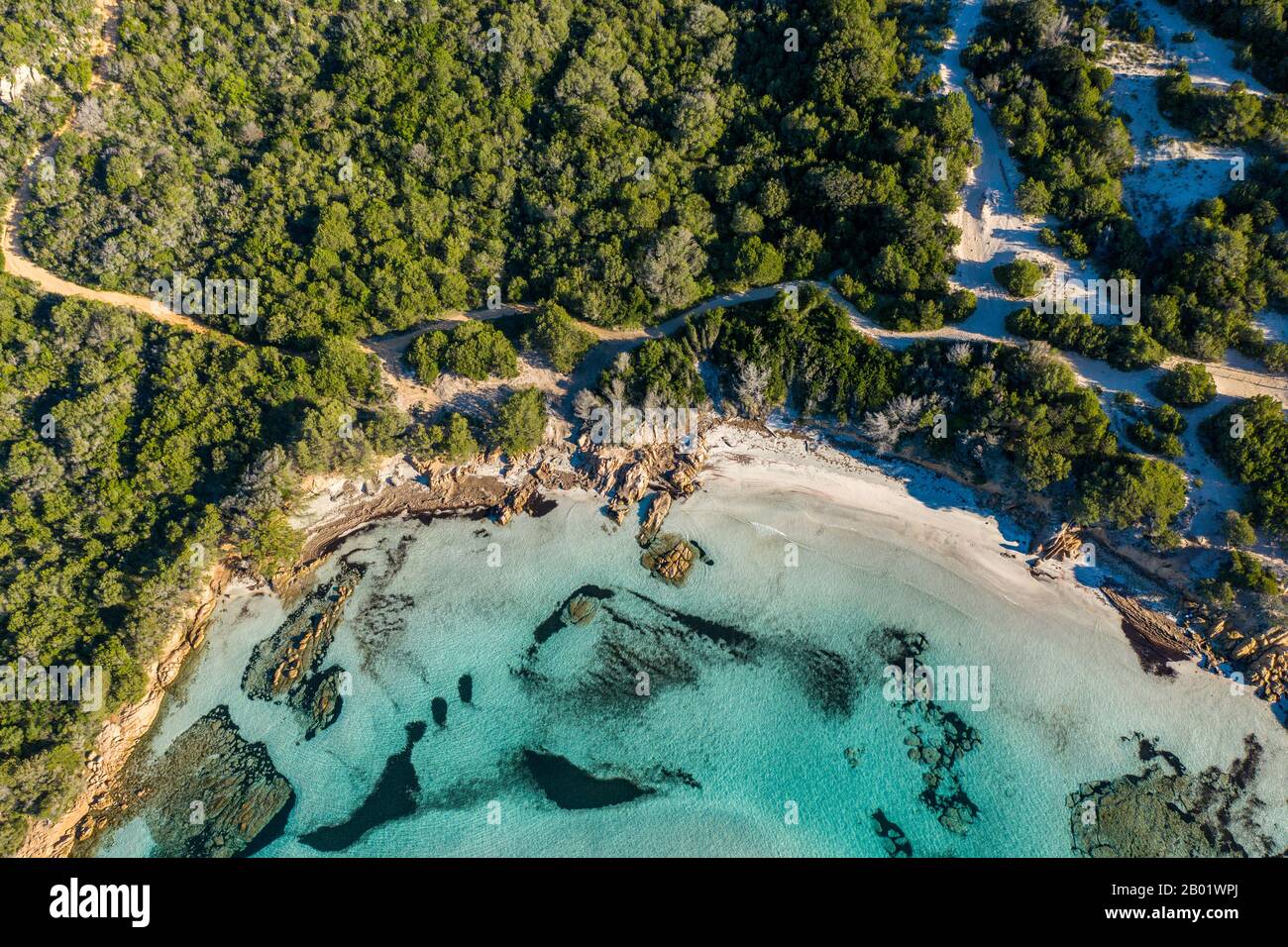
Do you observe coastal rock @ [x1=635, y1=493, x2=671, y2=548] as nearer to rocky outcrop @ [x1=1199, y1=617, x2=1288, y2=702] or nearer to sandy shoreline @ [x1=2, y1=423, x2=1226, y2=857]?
sandy shoreline @ [x1=2, y1=423, x2=1226, y2=857]

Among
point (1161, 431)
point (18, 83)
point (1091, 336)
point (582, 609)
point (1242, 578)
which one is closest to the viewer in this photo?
point (1242, 578)

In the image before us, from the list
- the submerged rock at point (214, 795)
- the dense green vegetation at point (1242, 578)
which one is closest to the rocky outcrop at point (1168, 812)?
the dense green vegetation at point (1242, 578)

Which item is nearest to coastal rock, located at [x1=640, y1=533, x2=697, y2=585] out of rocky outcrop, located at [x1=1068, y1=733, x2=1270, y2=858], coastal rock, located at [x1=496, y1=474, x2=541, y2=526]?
coastal rock, located at [x1=496, y1=474, x2=541, y2=526]

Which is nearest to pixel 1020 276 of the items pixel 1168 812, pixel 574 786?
pixel 1168 812

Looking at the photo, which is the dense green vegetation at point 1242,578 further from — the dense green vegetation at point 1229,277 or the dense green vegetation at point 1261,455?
the dense green vegetation at point 1229,277

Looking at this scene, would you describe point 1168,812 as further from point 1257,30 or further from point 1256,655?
point 1257,30

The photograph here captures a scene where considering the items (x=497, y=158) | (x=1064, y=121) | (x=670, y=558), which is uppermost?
(x=1064, y=121)
